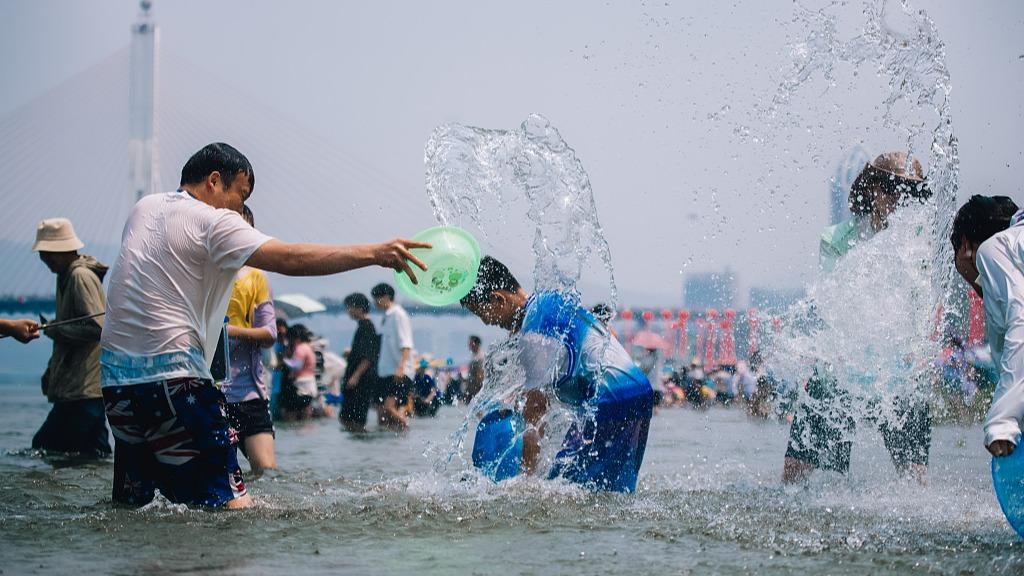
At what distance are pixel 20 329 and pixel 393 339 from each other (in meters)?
7.45

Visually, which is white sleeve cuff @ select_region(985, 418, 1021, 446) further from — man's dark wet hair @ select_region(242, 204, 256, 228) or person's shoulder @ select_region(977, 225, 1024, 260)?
man's dark wet hair @ select_region(242, 204, 256, 228)

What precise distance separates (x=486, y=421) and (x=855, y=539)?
2224 millimetres

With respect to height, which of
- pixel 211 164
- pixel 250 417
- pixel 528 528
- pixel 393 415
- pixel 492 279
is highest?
pixel 211 164

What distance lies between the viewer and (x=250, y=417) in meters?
6.87

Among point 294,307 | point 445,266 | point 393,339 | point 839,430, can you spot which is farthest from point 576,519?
point 294,307

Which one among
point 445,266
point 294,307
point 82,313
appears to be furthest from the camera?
point 294,307

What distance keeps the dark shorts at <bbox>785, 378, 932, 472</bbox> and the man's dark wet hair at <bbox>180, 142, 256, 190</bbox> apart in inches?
125

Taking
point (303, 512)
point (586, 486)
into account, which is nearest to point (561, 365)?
point (586, 486)

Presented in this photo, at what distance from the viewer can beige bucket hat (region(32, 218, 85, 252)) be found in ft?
24.8

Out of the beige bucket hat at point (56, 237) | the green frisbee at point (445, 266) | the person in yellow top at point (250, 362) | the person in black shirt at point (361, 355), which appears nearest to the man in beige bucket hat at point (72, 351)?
the beige bucket hat at point (56, 237)

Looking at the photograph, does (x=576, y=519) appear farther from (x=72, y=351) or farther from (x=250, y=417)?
(x=72, y=351)

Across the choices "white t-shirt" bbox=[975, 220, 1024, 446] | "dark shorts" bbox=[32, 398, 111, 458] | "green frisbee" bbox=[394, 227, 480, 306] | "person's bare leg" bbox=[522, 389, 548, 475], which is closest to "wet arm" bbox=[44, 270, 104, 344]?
"dark shorts" bbox=[32, 398, 111, 458]

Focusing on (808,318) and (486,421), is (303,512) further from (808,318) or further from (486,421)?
(808,318)

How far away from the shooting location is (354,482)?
6.87 m
